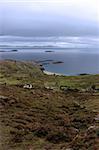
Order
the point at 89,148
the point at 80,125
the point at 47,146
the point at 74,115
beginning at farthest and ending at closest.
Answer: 1. the point at 74,115
2. the point at 80,125
3. the point at 47,146
4. the point at 89,148

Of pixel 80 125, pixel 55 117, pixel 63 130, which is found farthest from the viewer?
pixel 55 117

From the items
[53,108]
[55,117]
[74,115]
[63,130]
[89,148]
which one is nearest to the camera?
[89,148]

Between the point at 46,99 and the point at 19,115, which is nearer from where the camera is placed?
the point at 19,115

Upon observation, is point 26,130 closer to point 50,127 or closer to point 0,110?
point 50,127

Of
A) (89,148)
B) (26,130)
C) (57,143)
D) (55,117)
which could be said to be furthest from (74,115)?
(89,148)

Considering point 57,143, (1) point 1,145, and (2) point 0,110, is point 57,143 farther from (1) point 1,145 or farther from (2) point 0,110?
(2) point 0,110

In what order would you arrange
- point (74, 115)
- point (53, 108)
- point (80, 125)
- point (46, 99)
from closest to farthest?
point (80, 125), point (74, 115), point (53, 108), point (46, 99)

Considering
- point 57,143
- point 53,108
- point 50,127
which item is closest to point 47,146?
point 57,143

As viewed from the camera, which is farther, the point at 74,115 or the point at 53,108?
the point at 53,108

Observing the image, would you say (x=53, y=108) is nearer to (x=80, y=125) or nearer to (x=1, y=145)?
(x=80, y=125)
